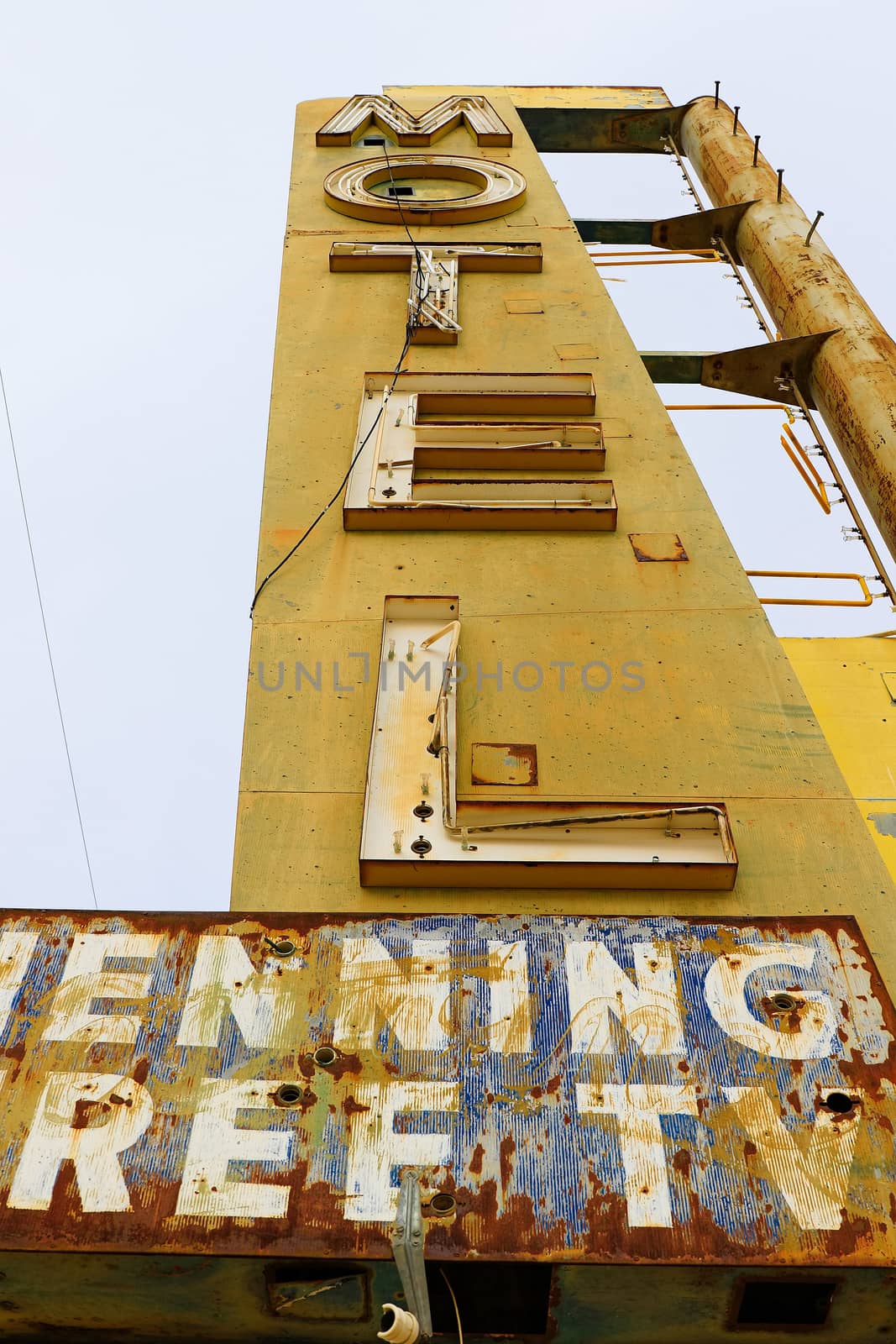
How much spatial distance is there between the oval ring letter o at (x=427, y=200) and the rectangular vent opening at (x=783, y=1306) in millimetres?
12575

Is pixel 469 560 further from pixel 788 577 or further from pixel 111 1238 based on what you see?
pixel 111 1238

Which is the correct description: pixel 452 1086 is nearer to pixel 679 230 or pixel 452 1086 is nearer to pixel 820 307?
pixel 820 307

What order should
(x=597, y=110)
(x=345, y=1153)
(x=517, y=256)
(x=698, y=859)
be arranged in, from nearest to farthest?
(x=345, y=1153), (x=698, y=859), (x=517, y=256), (x=597, y=110)

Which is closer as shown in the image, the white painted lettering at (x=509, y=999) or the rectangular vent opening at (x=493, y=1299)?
the rectangular vent opening at (x=493, y=1299)

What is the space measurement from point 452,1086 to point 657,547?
5.41 meters

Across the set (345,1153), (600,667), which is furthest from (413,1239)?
(600,667)

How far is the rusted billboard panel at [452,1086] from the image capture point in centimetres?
498

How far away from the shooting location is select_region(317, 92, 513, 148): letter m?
57.4 feet

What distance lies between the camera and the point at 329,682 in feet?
28.6

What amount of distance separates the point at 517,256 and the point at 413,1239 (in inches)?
448

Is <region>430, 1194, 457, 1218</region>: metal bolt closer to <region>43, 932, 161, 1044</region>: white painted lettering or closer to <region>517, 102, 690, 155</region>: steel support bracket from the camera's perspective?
<region>43, 932, 161, 1044</region>: white painted lettering

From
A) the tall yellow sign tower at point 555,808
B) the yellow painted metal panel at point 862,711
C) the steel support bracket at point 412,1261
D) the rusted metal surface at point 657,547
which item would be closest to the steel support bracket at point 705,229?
the tall yellow sign tower at point 555,808

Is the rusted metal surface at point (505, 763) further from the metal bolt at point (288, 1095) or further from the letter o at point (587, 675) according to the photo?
the metal bolt at point (288, 1095)

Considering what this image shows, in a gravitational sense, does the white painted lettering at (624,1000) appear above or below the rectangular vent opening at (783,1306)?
above
